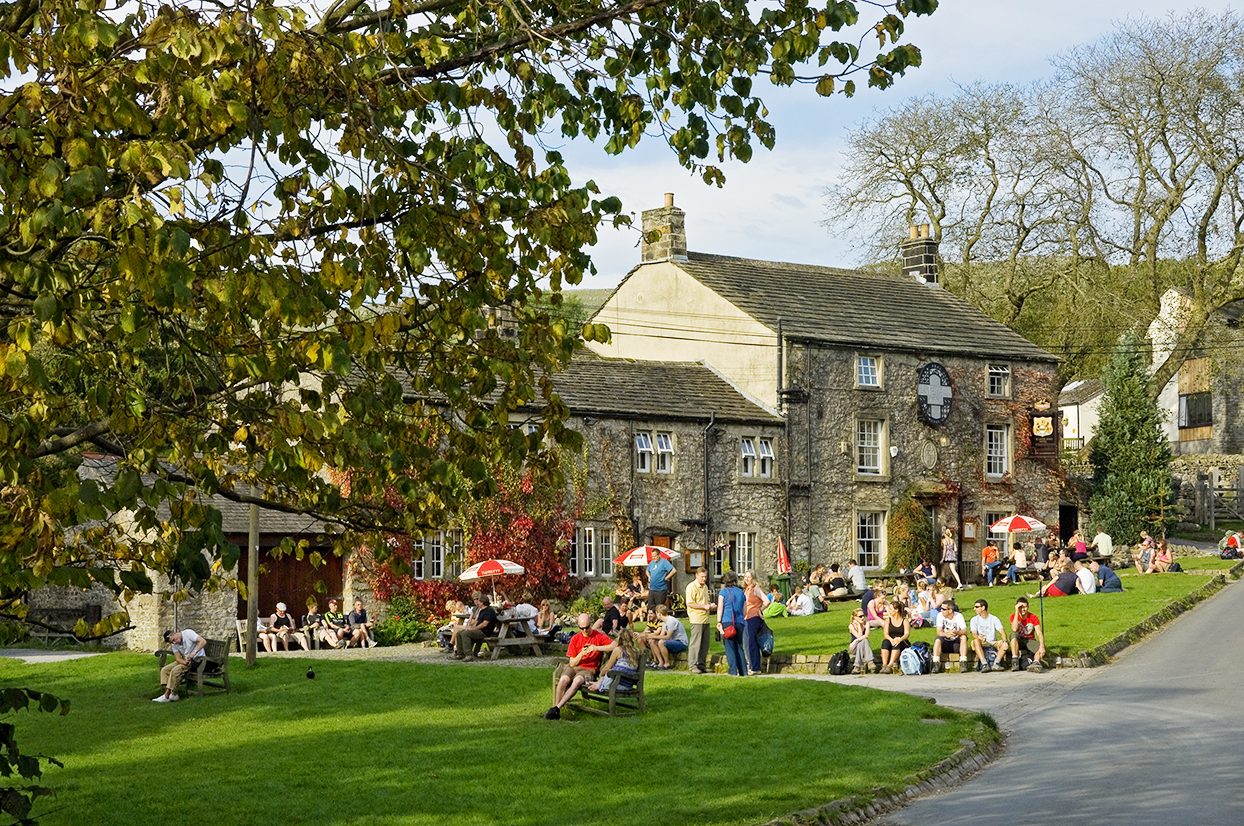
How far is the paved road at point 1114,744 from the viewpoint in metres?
12.0

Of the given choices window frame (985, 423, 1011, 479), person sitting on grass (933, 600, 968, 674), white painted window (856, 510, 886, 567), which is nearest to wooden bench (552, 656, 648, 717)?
person sitting on grass (933, 600, 968, 674)

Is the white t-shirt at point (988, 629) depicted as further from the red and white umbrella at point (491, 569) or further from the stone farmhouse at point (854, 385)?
the stone farmhouse at point (854, 385)

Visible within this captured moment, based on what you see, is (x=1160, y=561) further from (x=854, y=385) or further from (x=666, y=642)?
(x=666, y=642)

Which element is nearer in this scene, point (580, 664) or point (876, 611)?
point (580, 664)

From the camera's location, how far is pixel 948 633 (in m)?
24.2

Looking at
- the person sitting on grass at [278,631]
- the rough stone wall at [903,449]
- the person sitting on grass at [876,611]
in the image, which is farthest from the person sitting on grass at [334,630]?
the rough stone wall at [903,449]

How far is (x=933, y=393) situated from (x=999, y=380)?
3.52 meters

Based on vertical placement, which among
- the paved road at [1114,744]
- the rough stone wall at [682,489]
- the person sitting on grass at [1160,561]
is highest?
the rough stone wall at [682,489]

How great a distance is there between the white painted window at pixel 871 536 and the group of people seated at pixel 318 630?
17183 mm

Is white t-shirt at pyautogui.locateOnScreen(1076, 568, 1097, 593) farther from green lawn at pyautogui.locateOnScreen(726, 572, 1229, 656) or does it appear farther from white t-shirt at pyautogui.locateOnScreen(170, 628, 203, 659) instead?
white t-shirt at pyautogui.locateOnScreen(170, 628, 203, 659)

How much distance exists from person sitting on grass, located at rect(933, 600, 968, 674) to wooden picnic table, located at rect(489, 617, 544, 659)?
25.7 feet

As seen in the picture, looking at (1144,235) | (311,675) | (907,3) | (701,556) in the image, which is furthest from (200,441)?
(1144,235)

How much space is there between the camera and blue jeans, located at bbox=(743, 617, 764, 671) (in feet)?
73.9

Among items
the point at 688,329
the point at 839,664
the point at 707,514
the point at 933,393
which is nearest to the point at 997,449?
the point at 933,393
